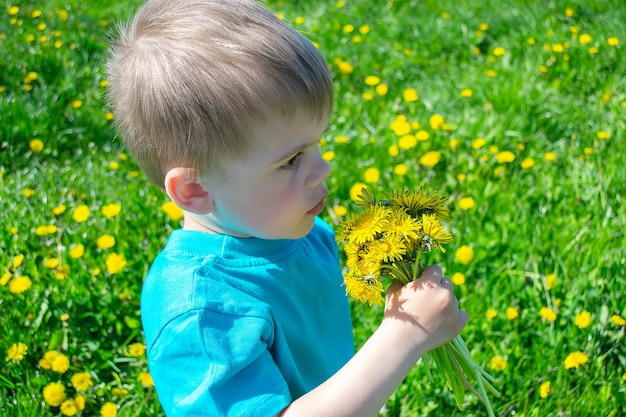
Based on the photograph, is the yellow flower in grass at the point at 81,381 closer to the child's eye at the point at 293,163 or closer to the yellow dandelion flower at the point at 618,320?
the child's eye at the point at 293,163

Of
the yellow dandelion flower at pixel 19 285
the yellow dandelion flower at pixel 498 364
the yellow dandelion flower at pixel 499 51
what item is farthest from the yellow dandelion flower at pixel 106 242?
the yellow dandelion flower at pixel 499 51

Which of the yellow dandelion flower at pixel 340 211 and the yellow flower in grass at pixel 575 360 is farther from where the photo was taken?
the yellow dandelion flower at pixel 340 211

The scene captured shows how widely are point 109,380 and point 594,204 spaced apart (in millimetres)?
1787

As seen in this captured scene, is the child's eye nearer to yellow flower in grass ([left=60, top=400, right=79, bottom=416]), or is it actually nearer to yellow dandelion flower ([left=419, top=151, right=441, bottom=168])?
yellow flower in grass ([left=60, top=400, right=79, bottom=416])

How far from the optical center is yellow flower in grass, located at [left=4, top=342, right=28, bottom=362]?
1.96 metres

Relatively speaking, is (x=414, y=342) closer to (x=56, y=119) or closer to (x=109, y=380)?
(x=109, y=380)

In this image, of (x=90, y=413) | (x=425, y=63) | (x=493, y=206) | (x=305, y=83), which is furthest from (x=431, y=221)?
(x=425, y=63)

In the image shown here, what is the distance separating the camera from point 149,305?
4.62 feet

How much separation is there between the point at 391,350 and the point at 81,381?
41.5 inches

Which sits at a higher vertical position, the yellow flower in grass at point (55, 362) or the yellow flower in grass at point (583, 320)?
the yellow flower in grass at point (55, 362)

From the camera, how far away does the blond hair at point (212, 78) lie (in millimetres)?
1244

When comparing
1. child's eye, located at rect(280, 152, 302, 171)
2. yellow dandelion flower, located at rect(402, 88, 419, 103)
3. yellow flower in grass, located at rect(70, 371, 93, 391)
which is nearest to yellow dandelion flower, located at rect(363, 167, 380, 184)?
yellow dandelion flower, located at rect(402, 88, 419, 103)

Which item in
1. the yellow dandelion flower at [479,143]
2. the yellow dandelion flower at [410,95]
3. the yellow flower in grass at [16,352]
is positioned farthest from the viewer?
the yellow dandelion flower at [410,95]

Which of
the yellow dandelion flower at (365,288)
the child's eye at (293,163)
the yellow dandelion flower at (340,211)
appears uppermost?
the child's eye at (293,163)
